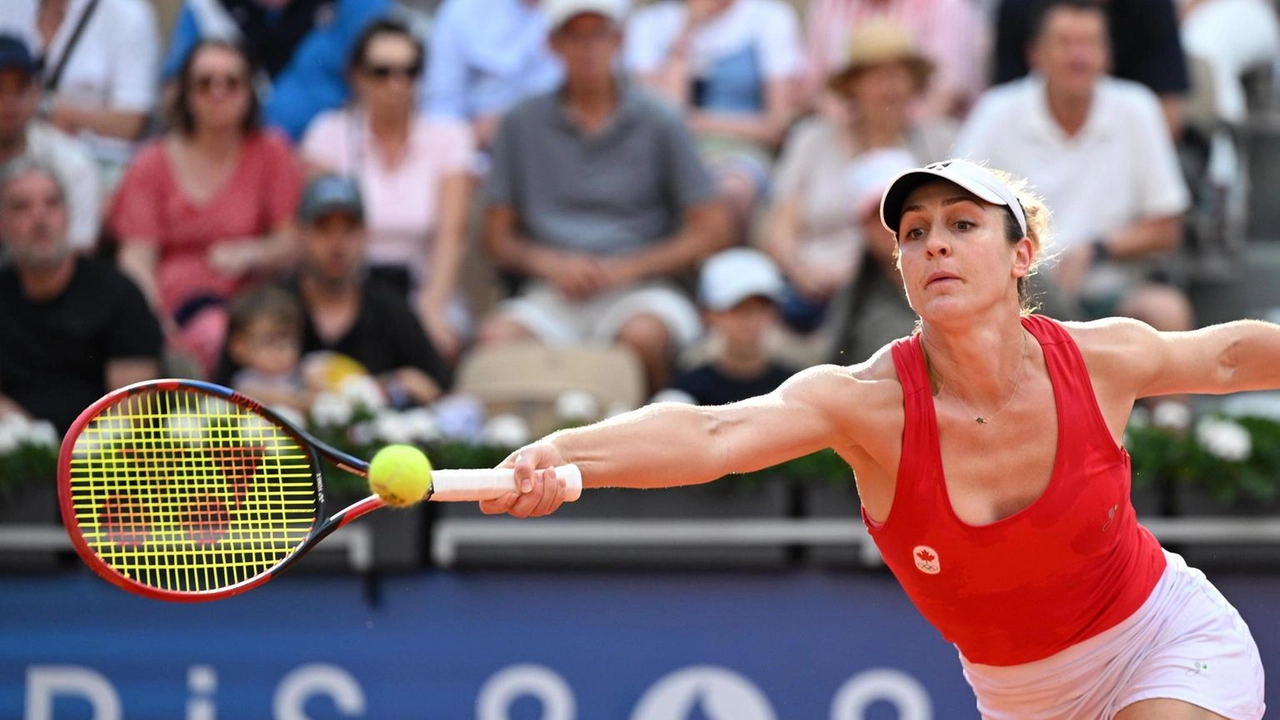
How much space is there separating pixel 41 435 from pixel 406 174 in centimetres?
225

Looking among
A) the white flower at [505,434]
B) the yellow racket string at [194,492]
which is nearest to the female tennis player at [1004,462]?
the yellow racket string at [194,492]

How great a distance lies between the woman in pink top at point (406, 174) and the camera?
26.5 feet

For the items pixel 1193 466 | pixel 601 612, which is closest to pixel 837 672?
pixel 601 612

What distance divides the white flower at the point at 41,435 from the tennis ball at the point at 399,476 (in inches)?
140

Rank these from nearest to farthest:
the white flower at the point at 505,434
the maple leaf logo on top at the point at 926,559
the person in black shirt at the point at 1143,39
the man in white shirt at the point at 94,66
A: the maple leaf logo on top at the point at 926,559, the white flower at the point at 505,434, the person in black shirt at the point at 1143,39, the man in white shirt at the point at 94,66

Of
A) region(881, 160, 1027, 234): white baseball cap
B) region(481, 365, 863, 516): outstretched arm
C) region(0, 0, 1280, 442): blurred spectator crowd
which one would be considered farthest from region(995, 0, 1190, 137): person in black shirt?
region(481, 365, 863, 516): outstretched arm

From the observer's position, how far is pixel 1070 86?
789 centimetres

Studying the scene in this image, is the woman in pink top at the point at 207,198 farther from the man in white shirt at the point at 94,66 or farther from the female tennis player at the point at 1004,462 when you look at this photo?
the female tennis player at the point at 1004,462

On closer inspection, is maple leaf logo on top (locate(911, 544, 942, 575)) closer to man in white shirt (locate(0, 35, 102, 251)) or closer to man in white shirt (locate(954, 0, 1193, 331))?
man in white shirt (locate(954, 0, 1193, 331))

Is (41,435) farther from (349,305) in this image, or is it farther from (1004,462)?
(1004,462)

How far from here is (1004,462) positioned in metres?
4.18

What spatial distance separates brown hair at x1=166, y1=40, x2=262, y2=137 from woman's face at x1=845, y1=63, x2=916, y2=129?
2729mm

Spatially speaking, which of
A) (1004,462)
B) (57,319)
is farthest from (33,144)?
(1004,462)

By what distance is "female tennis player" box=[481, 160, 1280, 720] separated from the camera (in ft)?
13.5
